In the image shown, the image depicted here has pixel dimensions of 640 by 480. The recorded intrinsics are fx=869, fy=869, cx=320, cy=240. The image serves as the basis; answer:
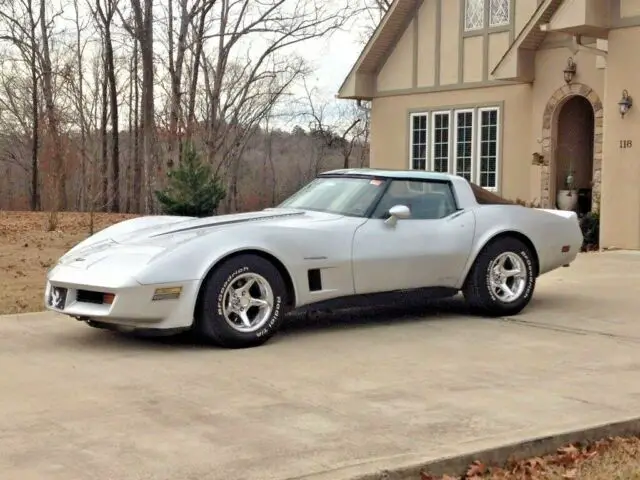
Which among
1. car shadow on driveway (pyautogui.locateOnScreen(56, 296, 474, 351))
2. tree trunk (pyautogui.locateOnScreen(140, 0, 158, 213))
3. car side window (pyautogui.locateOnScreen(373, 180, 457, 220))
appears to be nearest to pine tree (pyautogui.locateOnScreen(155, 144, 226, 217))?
tree trunk (pyautogui.locateOnScreen(140, 0, 158, 213))

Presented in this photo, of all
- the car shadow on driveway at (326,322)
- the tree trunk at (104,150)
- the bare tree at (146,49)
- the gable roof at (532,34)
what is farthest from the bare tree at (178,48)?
the car shadow on driveway at (326,322)

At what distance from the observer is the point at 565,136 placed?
19.3m

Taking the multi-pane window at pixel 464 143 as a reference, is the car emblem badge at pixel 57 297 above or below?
below

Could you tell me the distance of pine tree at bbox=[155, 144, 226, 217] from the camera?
2048 centimetres

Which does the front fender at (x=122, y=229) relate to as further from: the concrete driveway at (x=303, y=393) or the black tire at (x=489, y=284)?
the black tire at (x=489, y=284)

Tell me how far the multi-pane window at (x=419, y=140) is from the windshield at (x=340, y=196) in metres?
13.6

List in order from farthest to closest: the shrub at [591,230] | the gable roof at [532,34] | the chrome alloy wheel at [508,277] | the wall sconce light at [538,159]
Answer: the wall sconce light at [538,159] < the gable roof at [532,34] < the shrub at [591,230] < the chrome alloy wheel at [508,277]

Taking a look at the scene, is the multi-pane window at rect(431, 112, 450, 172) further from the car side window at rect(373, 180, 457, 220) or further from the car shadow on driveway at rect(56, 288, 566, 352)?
the car side window at rect(373, 180, 457, 220)

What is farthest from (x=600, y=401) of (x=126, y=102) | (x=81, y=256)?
(x=126, y=102)

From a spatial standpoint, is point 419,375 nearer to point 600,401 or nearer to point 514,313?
point 600,401

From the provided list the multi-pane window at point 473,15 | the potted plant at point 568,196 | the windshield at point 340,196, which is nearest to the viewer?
the windshield at point 340,196

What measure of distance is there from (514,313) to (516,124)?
1202 centimetres

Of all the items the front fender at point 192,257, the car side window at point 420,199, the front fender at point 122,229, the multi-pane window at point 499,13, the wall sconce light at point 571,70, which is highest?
the multi-pane window at point 499,13

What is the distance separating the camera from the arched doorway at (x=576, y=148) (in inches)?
750
